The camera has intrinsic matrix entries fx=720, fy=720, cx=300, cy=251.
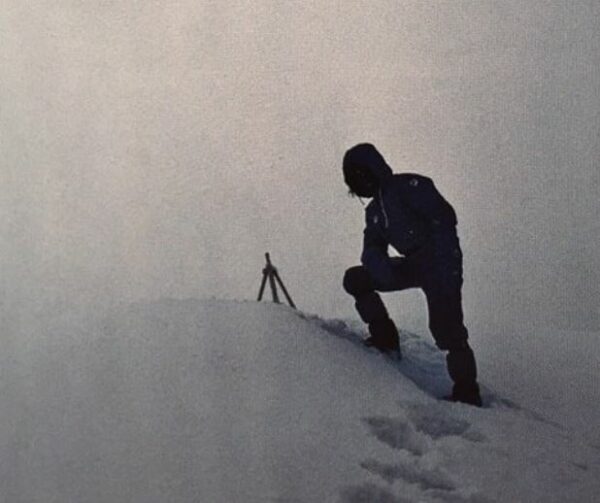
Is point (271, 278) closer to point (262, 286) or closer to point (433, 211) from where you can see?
point (262, 286)

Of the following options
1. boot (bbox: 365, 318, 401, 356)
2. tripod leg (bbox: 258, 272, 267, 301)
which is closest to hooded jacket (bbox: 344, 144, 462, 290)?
boot (bbox: 365, 318, 401, 356)

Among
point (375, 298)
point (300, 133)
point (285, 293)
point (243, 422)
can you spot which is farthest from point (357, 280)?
point (243, 422)

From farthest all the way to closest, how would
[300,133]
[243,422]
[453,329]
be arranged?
[300,133], [453,329], [243,422]

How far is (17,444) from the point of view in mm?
1304

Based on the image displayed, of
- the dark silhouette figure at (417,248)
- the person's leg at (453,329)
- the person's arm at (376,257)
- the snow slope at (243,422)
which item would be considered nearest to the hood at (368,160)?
the dark silhouette figure at (417,248)

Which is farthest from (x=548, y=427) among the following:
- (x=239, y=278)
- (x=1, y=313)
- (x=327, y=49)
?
(x=1, y=313)

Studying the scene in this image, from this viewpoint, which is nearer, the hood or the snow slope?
the snow slope

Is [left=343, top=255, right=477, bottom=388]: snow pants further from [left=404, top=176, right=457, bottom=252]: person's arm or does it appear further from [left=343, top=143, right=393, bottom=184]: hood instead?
[left=343, top=143, right=393, bottom=184]: hood

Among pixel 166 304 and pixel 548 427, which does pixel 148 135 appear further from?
pixel 548 427

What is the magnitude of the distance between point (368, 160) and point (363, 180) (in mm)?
47

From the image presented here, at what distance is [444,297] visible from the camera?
163 centimetres

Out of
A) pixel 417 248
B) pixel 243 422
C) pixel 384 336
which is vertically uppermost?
pixel 417 248

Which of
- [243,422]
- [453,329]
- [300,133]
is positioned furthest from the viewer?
[300,133]

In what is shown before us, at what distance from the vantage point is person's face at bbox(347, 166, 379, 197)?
1.64 metres
